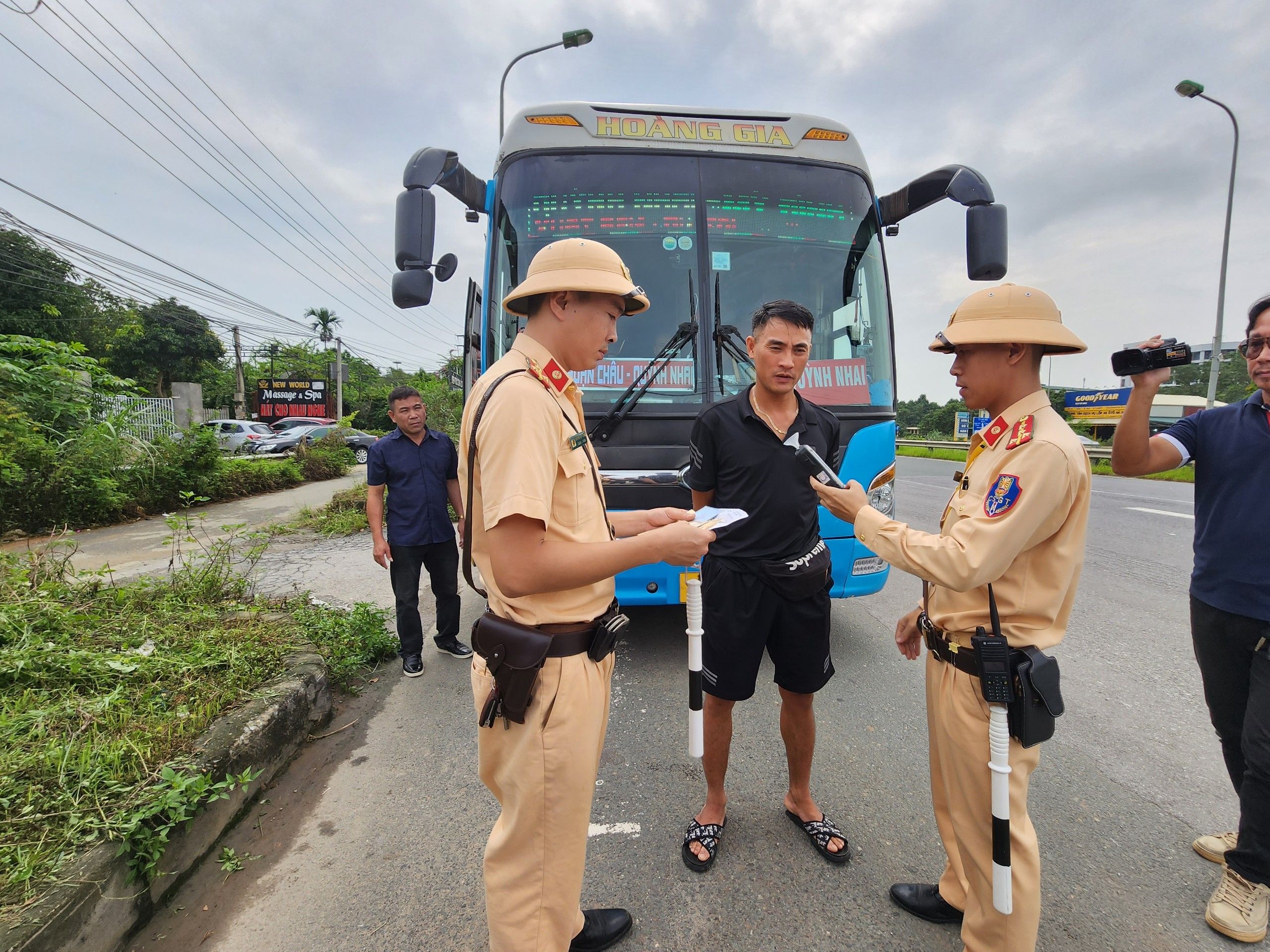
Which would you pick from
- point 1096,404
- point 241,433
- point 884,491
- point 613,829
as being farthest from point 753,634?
point 241,433

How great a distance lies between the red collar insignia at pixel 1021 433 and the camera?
1582 millimetres

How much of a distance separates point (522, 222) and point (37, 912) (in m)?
3.71

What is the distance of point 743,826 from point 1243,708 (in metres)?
1.87

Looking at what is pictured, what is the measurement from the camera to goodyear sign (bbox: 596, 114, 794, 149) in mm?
3877

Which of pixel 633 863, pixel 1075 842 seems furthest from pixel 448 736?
pixel 1075 842

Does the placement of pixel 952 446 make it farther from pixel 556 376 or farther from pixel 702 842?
pixel 556 376

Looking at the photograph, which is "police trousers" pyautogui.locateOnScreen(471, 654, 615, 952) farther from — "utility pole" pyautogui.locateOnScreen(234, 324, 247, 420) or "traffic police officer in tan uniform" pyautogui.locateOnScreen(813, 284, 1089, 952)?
"utility pole" pyautogui.locateOnScreen(234, 324, 247, 420)

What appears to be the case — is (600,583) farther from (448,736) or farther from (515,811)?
(448,736)

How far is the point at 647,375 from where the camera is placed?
3613 mm

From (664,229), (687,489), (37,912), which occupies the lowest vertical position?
(37,912)

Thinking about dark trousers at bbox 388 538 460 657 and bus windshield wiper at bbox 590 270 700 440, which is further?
dark trousers at bbox 388 538 460 657

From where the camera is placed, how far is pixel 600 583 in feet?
5.51

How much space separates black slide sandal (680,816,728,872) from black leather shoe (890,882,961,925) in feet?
2.08

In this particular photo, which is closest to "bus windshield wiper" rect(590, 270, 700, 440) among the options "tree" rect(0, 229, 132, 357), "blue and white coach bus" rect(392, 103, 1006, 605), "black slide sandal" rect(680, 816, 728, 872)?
"blue and white coach bus" rect(392, 103, 1006, 605)
